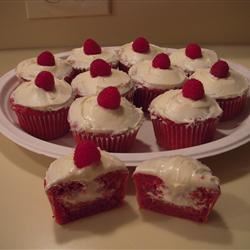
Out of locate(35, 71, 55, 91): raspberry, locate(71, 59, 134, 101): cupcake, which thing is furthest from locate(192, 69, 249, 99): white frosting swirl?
locate(35, 71, 55, 91): raspberry

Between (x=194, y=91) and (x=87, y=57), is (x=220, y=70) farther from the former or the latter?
(x=87, y=57)

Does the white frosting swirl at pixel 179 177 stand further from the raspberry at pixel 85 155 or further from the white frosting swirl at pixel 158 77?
the white frosting swirl at pixel 158 77

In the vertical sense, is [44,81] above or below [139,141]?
above

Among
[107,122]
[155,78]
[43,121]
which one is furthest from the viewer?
[155,78]

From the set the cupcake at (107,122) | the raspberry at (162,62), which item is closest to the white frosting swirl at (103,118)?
the cupcake at (107,122)

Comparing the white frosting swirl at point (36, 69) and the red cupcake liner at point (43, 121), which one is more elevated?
the white frosting swirl at point (36, 69)

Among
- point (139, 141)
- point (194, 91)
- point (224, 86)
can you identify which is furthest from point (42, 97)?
point (224, 86)

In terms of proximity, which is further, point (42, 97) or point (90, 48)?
point (90, 48)
